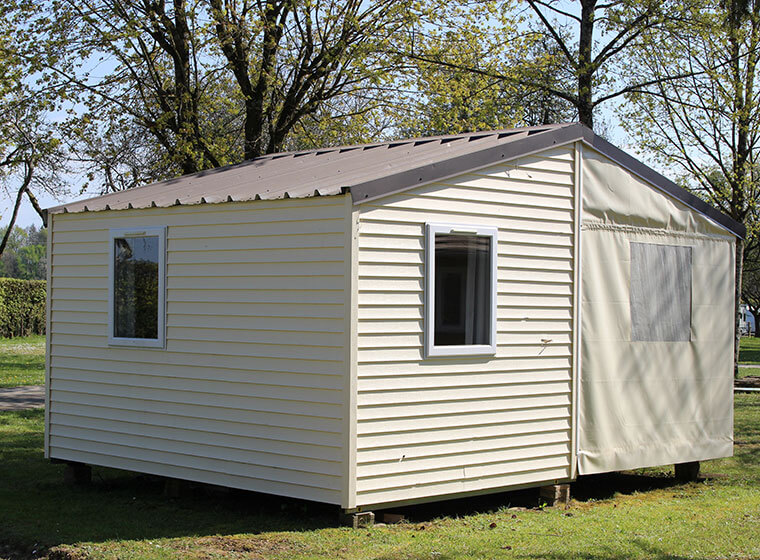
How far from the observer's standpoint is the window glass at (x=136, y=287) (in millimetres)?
8453

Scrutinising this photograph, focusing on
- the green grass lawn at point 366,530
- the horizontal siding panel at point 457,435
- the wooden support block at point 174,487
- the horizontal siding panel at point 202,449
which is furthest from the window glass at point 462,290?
the wooden support block at point 174,487

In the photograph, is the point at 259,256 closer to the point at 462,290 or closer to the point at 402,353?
the point at 402,353

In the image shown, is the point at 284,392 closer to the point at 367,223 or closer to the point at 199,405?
the point at 199,405

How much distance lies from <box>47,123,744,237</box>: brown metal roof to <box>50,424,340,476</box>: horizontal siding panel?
2.14m

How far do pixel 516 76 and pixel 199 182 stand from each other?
940 centimetres

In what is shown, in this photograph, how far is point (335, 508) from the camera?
766 cm

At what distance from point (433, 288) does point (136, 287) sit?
3.05 metres

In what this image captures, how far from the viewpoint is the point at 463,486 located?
7621mm

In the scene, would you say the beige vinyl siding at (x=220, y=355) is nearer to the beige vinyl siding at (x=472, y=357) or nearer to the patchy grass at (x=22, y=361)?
the beige vinyl siding at (x=472, y=357)

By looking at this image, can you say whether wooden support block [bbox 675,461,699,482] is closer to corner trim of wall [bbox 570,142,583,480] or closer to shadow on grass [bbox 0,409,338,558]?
corner trim of wall [bbox 570,142,583,480]

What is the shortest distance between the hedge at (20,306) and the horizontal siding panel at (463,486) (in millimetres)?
26014

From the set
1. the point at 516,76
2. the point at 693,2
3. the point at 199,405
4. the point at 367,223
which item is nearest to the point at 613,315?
the point at 367,223

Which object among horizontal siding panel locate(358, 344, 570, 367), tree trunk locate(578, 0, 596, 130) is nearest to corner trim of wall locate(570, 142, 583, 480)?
horizontal siding panel locate(358, 344, 570, 367)

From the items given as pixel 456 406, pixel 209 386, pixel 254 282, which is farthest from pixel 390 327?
pixel 209 386
